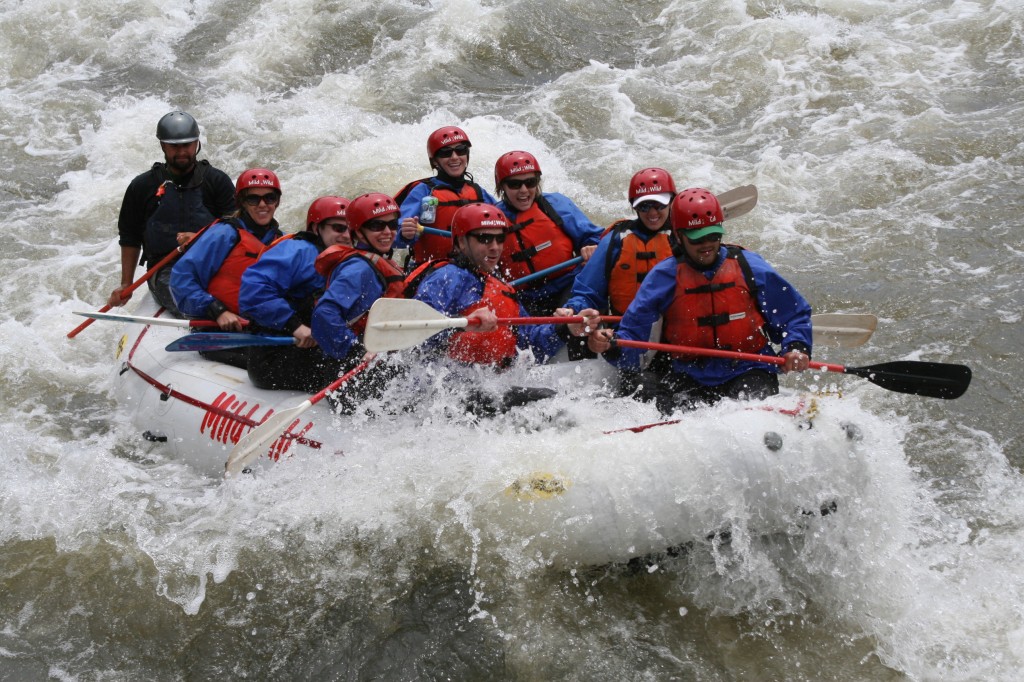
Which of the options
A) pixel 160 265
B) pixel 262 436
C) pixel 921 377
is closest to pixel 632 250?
pixel 921 377

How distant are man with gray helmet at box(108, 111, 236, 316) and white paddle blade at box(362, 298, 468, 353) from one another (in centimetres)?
240

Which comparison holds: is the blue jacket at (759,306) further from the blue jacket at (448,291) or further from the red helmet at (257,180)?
the red helmet at (257,180)

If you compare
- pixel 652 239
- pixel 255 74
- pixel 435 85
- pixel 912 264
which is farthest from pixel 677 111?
pixel 652 239

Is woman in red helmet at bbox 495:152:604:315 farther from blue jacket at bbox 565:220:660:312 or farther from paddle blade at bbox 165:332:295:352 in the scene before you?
paddle blade at bbox 165:332:295:352

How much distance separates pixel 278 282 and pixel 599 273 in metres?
1.69

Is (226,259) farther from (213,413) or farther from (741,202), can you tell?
(741,202)

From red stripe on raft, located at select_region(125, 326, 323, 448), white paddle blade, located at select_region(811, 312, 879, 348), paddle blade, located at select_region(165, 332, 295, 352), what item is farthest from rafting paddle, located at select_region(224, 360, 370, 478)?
white paddle blade, located at select_region(811, 312, 879, 348)

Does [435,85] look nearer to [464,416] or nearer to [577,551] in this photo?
[464,416]

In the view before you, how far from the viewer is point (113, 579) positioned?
16.6ft

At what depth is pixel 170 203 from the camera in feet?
21.9

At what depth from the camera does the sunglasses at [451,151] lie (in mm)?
6367

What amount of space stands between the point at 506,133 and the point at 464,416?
5874 millimetres

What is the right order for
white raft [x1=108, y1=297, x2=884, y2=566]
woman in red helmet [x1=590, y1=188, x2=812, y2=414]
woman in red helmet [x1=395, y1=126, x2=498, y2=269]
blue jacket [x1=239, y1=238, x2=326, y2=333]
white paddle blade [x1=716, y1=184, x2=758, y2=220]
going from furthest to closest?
woman in red helmet [x1=395, y1=126, x2=498, y2=269], white paddle blade [x1=716, y1=184, x2=758, y2=220], blue jacket [x1=239, y1=238, x2=326, y2=333], woman in red helmet [x1=590, y1=188, x2=812, y2=414], white raft [x1=108, y1=297, x2=884, y2=566]

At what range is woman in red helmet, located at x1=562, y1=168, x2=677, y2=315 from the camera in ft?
17.8
